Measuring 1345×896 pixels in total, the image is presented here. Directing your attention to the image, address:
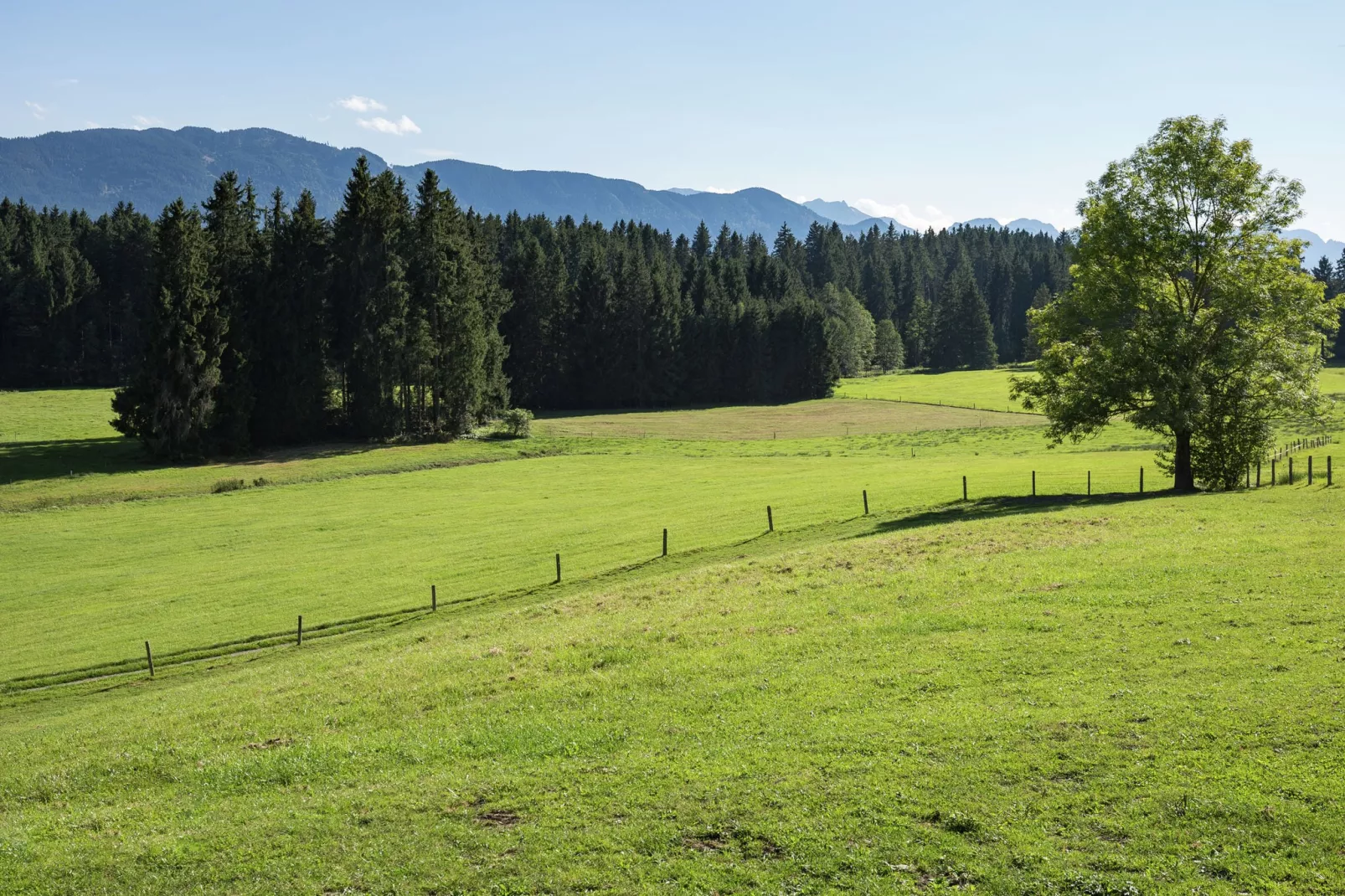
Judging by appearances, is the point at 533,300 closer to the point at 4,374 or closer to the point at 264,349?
the point at 264,349

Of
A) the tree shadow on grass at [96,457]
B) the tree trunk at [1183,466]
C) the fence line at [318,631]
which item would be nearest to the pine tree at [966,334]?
the tree shadow on grass at [96,457]

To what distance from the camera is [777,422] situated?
112 metres

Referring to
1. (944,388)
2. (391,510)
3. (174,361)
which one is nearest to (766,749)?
(391,510)

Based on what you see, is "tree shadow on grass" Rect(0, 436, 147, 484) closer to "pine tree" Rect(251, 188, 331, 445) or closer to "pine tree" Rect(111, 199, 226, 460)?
"pine tree" Rect(111, 199, 226, 460)

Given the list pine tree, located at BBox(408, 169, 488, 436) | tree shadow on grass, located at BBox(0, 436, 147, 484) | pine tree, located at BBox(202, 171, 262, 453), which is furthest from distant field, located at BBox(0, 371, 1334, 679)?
pine tree, located at BBox(408, 169, 488, 436)

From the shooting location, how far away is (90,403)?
105m

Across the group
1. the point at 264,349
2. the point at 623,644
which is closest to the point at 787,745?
the point at 623,644

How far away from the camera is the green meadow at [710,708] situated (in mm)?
11883

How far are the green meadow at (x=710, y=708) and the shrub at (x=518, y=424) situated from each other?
48034 mm

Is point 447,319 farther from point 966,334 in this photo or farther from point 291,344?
point 966,334

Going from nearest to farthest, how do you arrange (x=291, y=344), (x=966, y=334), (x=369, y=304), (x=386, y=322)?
(x=291, y=344) → (x=369, y=304) → (x=386, y=322) → (x=966, y=334)

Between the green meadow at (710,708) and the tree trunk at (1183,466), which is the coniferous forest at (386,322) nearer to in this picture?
the tree trunk at (1183,466)

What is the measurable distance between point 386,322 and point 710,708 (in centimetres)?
7536

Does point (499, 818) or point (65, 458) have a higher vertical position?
point (65, 458)
